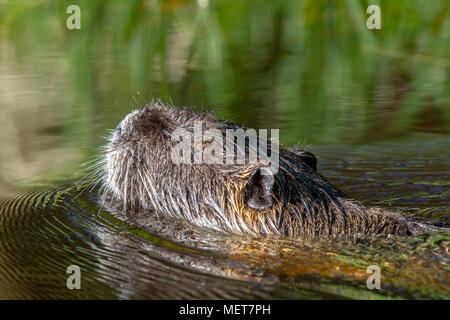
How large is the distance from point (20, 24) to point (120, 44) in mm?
1507

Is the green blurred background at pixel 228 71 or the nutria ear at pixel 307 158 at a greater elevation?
the green blurred background at pixel 228 71

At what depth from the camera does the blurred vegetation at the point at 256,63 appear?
5801mm

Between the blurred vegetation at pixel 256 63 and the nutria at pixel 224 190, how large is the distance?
1.11 m

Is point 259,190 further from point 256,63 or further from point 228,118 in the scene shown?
point 256,63

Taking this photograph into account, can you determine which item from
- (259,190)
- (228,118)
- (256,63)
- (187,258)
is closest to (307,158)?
(259,190)

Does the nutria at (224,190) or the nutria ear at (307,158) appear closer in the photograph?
the nutria at (224,190)

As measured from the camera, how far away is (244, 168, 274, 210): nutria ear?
11.8ft

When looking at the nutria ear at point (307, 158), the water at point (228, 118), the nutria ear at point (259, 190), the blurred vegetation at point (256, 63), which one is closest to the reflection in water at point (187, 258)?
the water at point (228, 118)

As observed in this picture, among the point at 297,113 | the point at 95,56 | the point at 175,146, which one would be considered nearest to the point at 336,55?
the point at 297,113

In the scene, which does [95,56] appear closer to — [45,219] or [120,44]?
[120,44]

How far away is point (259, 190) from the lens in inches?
145

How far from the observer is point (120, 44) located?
8.59 meters

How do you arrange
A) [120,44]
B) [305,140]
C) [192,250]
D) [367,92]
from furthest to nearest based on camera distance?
[120,44] → [367,92] → [305,140] → [192,250]

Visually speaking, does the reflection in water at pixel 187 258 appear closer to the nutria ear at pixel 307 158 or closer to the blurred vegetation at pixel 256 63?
the nutria ear at pixel 307 158
